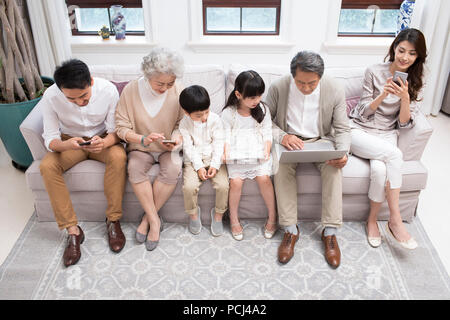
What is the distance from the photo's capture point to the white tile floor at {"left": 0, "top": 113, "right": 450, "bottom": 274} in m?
2.27

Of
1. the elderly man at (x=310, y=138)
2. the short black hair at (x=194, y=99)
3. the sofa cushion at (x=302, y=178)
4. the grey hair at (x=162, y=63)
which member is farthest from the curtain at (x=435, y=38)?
the grey hair at (x=162, y=63)

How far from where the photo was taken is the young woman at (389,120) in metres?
2.12

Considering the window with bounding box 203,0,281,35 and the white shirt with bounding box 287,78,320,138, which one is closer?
the white shirt with bounding box 287,78,320,138

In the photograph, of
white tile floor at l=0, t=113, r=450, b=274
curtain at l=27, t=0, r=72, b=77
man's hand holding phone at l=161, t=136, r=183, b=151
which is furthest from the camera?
curtain at l=27, t=0, r=72, b=77

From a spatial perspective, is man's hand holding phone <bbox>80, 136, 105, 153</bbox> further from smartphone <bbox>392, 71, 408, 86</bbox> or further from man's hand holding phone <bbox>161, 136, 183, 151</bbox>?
smartphone <bbox>392, 71, 408, 86</bbox>

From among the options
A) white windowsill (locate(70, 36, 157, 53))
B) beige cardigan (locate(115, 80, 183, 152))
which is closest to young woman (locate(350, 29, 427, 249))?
beige cardigan (locate(115, 80, 183, 152))

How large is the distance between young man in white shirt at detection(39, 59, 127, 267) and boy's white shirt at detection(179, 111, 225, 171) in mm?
366

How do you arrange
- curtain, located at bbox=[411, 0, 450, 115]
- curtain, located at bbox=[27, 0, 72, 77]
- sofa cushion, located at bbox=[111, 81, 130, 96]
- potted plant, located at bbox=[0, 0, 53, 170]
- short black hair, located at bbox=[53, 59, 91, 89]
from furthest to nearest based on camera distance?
curtain, located at bbox=[411, 0, 450, 115] < curtain, located at bbox=[27, 0, 72, 77] < potted plant, located at bbox=[0, 0, 53, 170] < sofa cushion, located at bbox=[111, 81, 130, 96] < short black hair, located at bbox=[53, 59, 91, 89]

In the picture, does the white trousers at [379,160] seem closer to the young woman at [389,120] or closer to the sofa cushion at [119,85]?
the young woman at [389,120]

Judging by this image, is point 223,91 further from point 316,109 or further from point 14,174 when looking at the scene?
point 14,174

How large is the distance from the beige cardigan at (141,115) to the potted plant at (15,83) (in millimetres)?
925
